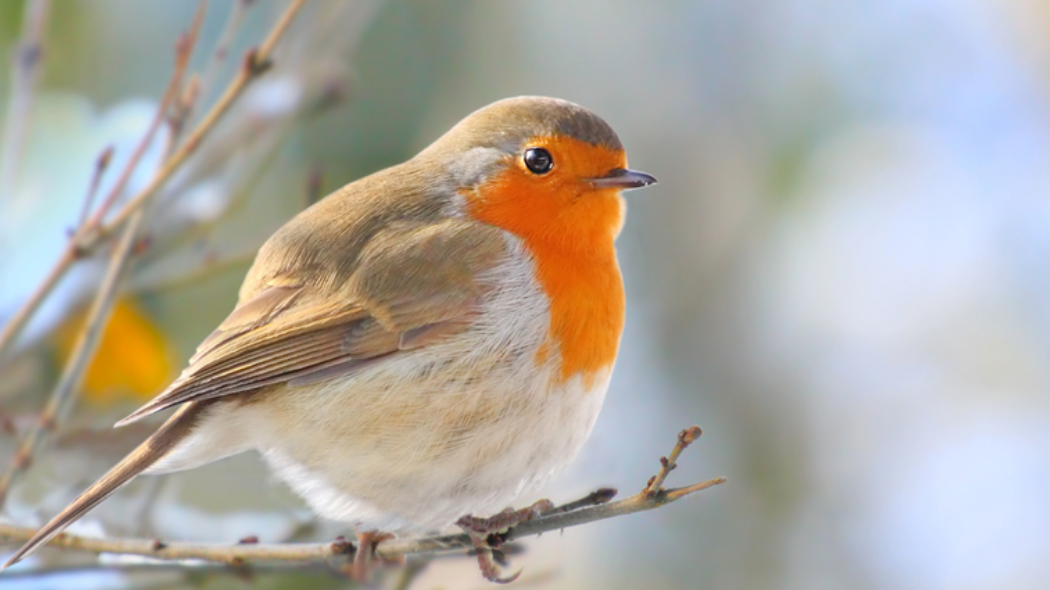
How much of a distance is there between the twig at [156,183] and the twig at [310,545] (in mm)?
519

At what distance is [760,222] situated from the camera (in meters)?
5.68

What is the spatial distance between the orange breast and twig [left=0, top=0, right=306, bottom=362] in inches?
24.2

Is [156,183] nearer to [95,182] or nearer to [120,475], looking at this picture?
[95,182]

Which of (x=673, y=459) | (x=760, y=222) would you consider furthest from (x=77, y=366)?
(x=760, y=222)

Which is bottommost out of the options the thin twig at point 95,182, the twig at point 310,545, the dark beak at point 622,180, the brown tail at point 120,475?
the twig at point 310,545

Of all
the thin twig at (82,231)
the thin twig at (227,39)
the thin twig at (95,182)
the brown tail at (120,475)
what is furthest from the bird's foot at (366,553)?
the thin twig at (227,39)

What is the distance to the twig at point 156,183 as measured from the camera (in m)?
2.41

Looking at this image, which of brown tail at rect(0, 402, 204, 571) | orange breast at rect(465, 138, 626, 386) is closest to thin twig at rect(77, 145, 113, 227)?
brown tail at rect(0, 402, 204, 571)

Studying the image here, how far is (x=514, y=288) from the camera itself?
256 centimetres

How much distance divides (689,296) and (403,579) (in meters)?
3.08

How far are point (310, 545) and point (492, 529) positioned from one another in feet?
1.28

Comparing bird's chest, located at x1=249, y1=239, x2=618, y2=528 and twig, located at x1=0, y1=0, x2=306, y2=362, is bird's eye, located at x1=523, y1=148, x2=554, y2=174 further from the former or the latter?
twig, located at x1=0, y1=0, x2=306, y2=362

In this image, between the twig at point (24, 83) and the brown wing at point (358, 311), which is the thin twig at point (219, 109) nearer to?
the brown wing at point (358, 311)

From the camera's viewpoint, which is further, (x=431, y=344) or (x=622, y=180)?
(x=622, y=180)
